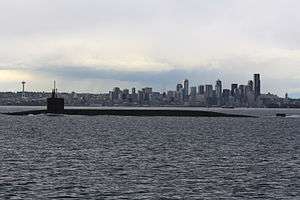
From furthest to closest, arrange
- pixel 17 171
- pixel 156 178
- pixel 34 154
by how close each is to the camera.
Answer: pixel 34 154 → pixel 17 171 → pixel 156 178

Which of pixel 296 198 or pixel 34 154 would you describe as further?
pixel 34 154

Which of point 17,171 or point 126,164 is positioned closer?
point 17,171

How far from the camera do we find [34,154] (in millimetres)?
74062

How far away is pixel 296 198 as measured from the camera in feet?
140

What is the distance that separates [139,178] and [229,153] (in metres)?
29.4

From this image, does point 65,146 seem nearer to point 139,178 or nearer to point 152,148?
point 152,148

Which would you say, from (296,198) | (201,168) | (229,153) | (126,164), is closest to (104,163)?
(126,164)

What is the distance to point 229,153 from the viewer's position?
7925 cm

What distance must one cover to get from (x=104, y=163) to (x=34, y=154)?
1347cm

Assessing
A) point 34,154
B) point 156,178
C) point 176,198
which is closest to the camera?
point 176,198

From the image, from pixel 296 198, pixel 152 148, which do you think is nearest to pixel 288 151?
pixel 152 148

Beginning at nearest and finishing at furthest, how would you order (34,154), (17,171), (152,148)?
(17,171) → (34,154) → (152,148)

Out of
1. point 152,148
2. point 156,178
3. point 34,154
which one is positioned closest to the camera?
point 156,178

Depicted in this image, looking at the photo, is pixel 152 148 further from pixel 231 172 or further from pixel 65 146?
pixel 231 172
